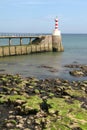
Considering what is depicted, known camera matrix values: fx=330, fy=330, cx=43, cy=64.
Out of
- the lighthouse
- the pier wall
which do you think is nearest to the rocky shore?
the pier wall

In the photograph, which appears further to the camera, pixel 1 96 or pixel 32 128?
pixel 1 96

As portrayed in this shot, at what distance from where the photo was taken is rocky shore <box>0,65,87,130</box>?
55.6 ft

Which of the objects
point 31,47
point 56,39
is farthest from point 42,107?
point 56,39

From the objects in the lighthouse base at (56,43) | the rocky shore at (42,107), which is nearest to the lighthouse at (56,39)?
the lighthouse base at (56,43)

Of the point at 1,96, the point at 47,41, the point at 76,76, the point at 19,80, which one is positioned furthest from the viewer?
the point at 47,41

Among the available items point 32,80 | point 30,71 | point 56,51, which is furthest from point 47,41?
point 32,80

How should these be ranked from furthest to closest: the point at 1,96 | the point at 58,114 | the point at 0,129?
the point at 1,96, the point at 58,114, the point at 0,129

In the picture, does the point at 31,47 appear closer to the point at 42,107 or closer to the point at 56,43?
the point at 56,43

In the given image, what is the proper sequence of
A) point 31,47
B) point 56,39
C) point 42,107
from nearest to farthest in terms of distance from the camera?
point 42,107 → point 31,47 → point 56,39

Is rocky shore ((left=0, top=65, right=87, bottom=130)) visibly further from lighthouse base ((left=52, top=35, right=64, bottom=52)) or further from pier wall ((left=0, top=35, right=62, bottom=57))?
lighthouse base ((left=52, top=35, right=64, bottom=52))

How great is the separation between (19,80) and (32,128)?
41.1 feet

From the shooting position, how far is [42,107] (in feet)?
64.1

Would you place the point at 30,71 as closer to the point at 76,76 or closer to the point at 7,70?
the point at 7,70

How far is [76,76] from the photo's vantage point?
33.9 m
